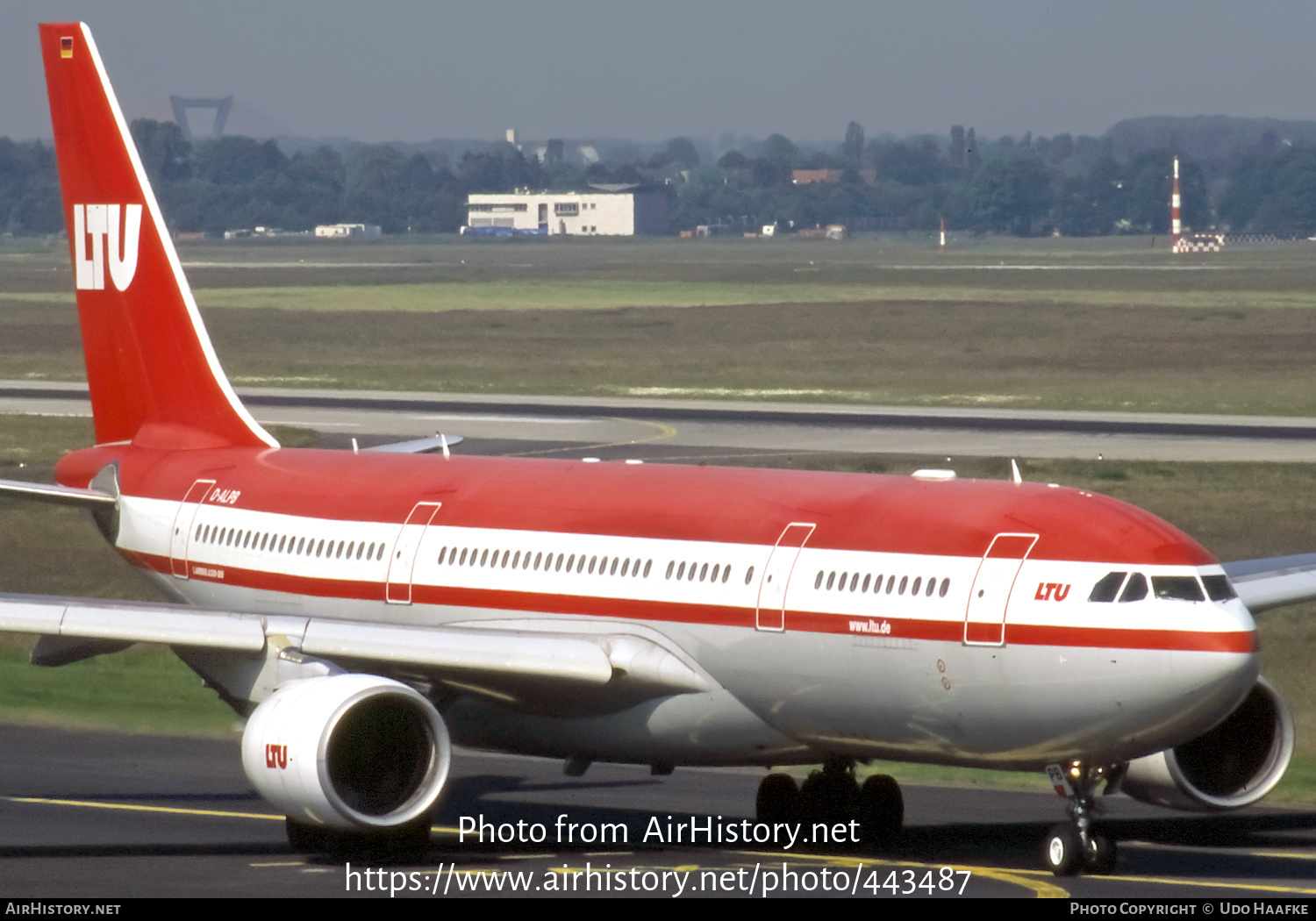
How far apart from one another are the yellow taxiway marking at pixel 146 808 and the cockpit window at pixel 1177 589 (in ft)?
40.4

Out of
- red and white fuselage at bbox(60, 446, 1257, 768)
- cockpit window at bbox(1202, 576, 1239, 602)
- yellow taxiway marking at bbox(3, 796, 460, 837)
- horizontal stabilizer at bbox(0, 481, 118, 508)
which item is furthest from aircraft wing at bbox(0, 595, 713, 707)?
cockpit window at bbox(1202, 576, 1239, 602)

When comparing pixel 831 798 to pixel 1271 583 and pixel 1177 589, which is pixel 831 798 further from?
pixel 1177 589

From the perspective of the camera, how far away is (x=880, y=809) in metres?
28.1

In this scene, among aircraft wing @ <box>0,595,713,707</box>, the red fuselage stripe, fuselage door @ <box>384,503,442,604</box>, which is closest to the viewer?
the red fuselage stripe

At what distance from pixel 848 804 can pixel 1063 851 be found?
450 centimetres

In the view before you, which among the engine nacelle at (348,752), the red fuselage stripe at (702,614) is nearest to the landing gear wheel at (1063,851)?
the red fuselage stripe at (702,614)

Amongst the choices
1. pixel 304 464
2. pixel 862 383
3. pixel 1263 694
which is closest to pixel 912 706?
pixel 1263 694

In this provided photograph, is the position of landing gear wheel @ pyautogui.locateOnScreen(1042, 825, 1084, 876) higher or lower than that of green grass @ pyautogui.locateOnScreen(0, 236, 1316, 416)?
higher

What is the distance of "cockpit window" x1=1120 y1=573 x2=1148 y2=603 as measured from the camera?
23.7 metres

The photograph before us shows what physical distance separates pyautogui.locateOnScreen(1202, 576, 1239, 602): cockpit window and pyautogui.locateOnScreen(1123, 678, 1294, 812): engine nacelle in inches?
119

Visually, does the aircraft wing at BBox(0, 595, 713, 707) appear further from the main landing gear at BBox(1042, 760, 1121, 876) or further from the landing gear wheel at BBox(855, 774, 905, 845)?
the main landing gear at BBox(1042, 760, 1121, 876)

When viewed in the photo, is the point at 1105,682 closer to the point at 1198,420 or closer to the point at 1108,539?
the point at 1108,539

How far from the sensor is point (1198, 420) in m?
83.4

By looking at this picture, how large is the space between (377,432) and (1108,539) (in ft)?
A: 197
